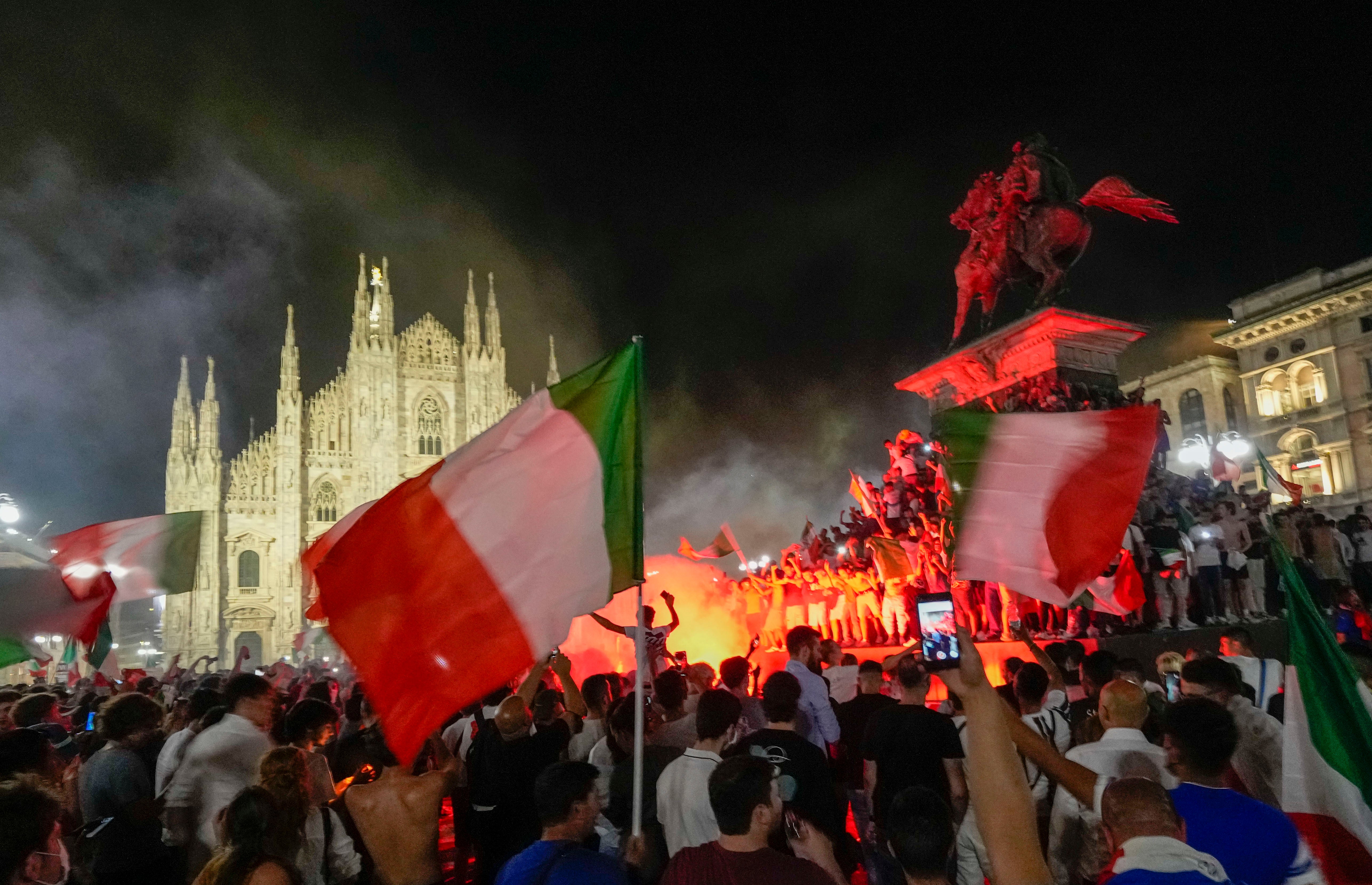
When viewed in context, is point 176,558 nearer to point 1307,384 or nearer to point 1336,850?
point 1336,850

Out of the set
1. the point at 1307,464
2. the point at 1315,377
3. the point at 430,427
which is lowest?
the point at 1307,464

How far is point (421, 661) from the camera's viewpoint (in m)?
3.60

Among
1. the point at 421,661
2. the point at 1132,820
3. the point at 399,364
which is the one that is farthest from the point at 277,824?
the point at 399,364

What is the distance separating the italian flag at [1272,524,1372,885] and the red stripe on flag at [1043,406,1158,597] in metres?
1.12

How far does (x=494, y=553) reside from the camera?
3928mm

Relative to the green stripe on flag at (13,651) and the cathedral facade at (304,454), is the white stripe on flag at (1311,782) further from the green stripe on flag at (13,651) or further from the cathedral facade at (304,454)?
the cathedral facade at (304,454)

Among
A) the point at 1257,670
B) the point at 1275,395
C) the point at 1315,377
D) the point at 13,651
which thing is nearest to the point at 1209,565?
the point at 1257,670

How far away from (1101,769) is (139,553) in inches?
326

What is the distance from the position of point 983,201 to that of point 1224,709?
449 inches

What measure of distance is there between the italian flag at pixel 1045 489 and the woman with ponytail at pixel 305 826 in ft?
9.76

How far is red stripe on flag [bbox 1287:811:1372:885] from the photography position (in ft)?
9.89

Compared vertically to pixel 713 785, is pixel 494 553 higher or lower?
higher

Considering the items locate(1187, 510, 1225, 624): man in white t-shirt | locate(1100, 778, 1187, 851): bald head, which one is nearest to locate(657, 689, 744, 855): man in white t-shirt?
locate(1100, 778, 1187, 851): bald head

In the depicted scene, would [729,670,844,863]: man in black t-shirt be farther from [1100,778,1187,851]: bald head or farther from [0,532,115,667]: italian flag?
[0,532,115,667]: italian flag
